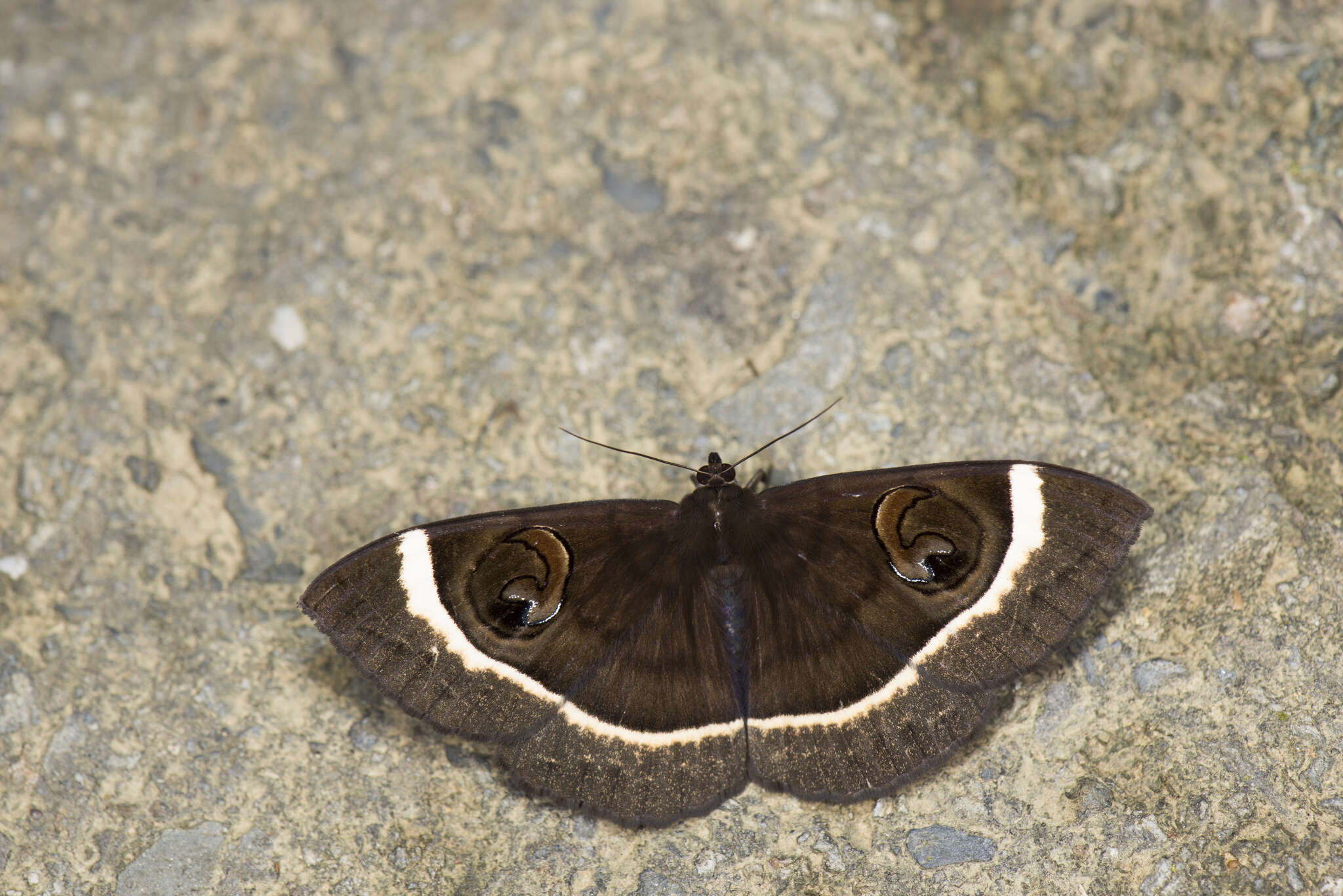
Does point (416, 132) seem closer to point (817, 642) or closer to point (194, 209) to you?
point (194, 209)

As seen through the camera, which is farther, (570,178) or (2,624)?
(570,178)

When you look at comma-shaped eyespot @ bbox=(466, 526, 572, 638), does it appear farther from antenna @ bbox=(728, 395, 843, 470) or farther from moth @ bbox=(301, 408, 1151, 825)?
antenna @ bbox=(728, 395, 843, 470)

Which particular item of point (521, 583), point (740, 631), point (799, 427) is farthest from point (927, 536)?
point (521, 583)

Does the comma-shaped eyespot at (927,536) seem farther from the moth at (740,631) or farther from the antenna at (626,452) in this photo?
the antenna at (626,452)

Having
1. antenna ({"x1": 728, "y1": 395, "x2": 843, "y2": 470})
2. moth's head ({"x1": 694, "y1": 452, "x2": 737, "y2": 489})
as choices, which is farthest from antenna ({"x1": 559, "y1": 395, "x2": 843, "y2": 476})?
moth's head ({"x1": 694, "y1": 452, "x2": 737, "y2": 489})

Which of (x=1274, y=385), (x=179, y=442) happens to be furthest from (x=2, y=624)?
(x=1274, y=385)

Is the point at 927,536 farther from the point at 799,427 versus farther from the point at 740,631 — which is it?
the point at 799,427
